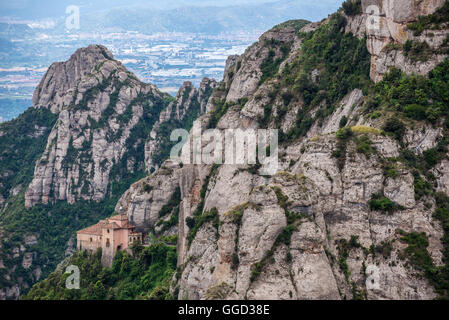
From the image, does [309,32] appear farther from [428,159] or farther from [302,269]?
[302,269]

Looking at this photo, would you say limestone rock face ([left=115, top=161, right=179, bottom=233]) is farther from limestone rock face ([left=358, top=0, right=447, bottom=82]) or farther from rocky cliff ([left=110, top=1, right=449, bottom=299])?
limestone rock face ([left=358, top=0, right=447, bottom=82])

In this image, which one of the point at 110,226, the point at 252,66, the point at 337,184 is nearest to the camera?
the point at 337,184

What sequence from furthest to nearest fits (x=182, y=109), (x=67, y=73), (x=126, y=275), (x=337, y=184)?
(x=67, y=73)
(x=182, y=109)
(x=126, y=275)
(x=337, y=184)

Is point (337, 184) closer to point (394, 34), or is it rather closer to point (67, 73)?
point (394, 34)

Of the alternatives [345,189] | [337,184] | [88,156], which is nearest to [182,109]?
[88,156]

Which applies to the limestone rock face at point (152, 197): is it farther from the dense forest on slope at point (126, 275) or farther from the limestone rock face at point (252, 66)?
the limestone rock face at point (252, 66)

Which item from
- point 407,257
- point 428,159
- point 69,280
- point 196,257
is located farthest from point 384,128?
point 69,280
